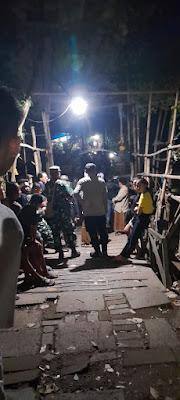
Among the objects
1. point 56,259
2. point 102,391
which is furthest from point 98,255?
point 102,391

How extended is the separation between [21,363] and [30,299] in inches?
67.8

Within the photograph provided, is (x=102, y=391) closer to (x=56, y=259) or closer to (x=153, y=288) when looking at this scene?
(x=153, y=288)

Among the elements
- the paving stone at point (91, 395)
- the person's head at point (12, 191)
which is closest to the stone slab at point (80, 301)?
the paving stone at point (91, 395)

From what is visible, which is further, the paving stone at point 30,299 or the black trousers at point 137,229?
the black trousers at point 137,229

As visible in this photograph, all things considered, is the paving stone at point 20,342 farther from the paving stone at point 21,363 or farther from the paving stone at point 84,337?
the paving stone at point 84,337

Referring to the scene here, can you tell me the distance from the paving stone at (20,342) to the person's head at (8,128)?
2.96 meters

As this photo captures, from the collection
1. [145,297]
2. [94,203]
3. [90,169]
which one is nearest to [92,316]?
[145,297]

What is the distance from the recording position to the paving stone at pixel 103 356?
316 cm

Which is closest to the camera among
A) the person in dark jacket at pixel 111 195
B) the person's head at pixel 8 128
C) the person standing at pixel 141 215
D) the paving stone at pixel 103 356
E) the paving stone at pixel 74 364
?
the person's head at pixel 8 128

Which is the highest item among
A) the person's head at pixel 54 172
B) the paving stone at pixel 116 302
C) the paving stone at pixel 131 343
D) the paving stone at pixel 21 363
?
the person's head at pixel 54 172

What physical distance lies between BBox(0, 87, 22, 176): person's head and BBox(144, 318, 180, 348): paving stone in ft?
10.4

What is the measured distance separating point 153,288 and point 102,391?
8.63ft

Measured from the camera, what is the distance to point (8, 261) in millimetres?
985

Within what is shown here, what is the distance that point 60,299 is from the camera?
15.7ft
